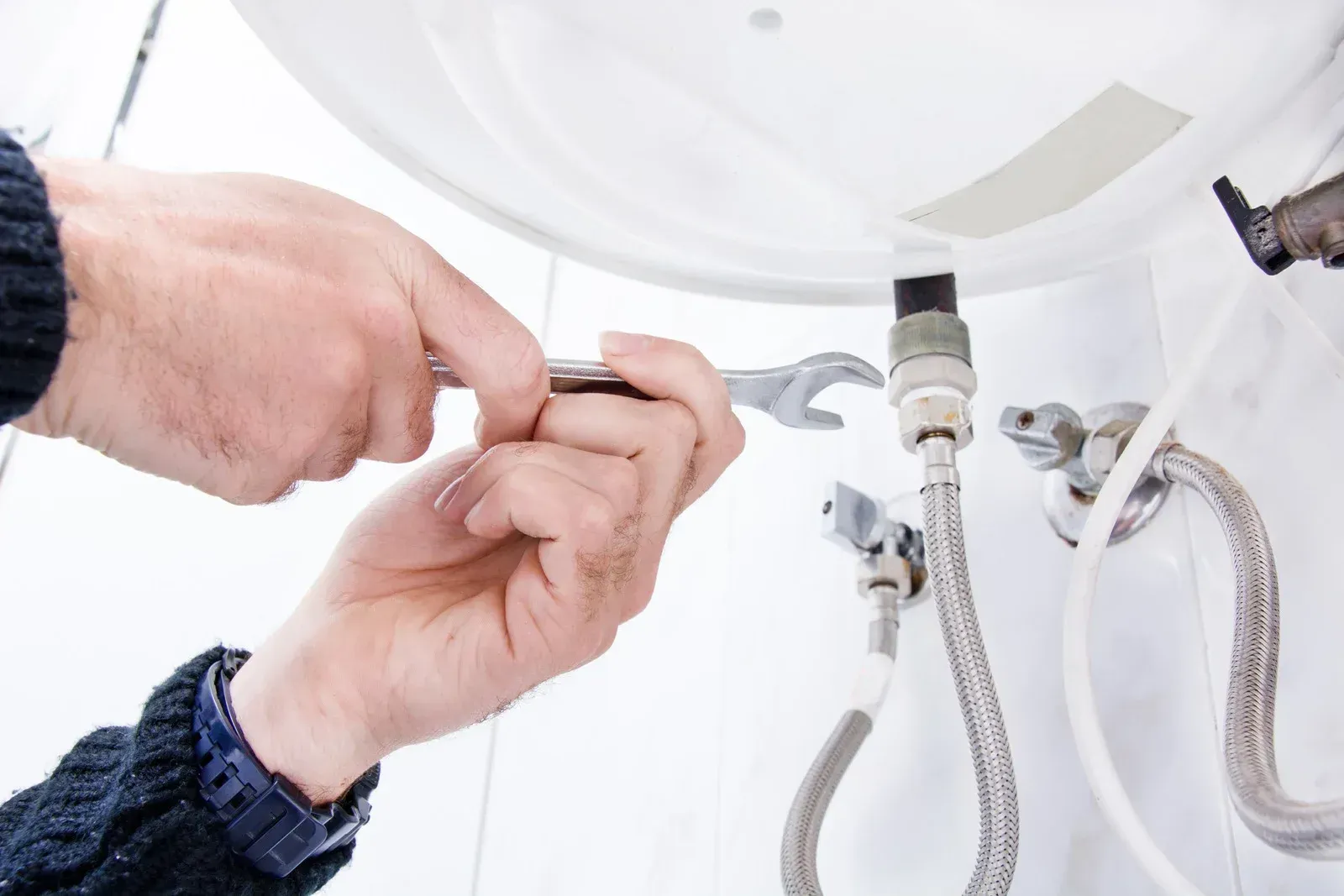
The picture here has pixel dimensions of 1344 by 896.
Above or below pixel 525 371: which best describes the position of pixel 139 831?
below

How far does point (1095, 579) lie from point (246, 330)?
384 millimetres

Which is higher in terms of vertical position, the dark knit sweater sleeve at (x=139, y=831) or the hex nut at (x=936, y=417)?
the hex nut at (x=936, y=417)

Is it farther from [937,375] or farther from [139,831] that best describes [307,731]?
[937,375]

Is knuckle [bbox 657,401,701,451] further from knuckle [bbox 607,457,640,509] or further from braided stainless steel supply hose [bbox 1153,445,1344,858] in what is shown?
braided stainless steel supply hose [bbox 1153,445,1344,858]

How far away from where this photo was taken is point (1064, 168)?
40 centimetres

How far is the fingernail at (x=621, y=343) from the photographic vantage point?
1.45ft

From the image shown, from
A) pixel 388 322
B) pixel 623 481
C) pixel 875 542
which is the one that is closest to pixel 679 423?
pixel 623 481

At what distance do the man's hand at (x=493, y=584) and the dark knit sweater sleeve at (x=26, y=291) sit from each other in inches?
7.2

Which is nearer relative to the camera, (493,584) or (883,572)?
(493,584)

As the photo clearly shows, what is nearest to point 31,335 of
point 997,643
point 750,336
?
point 997,643

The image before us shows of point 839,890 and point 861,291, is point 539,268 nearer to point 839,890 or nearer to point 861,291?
point 861,291

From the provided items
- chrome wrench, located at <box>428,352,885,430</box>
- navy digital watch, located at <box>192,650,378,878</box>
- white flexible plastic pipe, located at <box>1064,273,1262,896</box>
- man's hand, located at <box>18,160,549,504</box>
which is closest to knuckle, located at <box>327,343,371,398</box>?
man's hand, located at <box>18,160,549,504</box>

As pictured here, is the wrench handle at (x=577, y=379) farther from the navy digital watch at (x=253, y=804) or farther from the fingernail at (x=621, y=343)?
the navy digital watch at (x=253, y=804)

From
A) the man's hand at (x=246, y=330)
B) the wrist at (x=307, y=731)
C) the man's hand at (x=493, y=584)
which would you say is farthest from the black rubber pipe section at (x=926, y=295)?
the wrist at (x=307, y=731)
